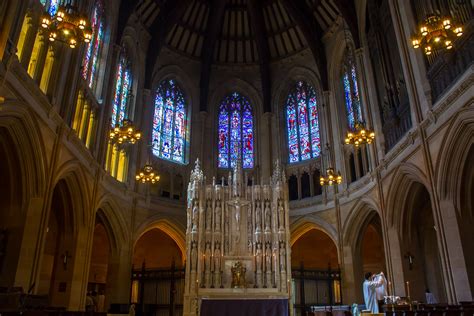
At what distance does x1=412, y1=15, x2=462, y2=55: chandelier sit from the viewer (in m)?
12.9

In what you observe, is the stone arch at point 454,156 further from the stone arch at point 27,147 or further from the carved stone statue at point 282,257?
the stone arch at point 27,147

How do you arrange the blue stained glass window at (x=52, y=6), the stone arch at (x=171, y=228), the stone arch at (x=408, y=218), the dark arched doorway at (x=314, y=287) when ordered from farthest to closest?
1. the stone arch at (x=171, y=228)
2. the dark arched doorway at (x=314, y=287)
3. the stone arch at (x=408, y=218)
4. the blue stained glass window at (x=52, y=6)

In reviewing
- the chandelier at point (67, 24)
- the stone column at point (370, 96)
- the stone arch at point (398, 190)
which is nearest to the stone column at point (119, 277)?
the stone arch at point (398, 190)

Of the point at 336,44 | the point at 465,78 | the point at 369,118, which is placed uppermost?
the point at 336,44

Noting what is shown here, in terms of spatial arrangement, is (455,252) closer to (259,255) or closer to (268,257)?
(268,257)

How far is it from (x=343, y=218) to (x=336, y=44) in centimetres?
1211

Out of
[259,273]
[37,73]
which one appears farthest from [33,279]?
[259,273]

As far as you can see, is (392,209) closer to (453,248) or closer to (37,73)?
(453,248)

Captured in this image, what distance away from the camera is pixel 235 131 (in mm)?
31641

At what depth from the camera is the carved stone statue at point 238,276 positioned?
64.8 ft

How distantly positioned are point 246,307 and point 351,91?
16.6 m

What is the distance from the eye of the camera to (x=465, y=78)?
1406 centimetres

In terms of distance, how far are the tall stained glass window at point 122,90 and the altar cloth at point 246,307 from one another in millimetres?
12947

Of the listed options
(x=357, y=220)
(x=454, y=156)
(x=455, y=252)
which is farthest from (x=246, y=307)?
(x=357, y=220)
